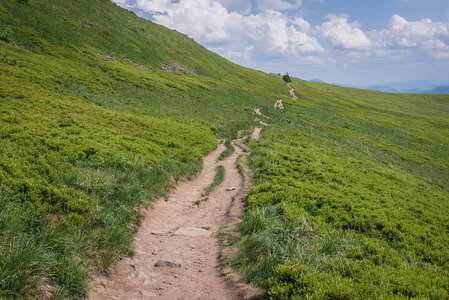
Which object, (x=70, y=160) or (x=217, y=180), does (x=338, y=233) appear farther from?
(x=70, y=160)

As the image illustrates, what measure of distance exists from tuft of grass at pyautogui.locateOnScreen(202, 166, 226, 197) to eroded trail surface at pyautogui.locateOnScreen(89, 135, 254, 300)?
43 centimetres

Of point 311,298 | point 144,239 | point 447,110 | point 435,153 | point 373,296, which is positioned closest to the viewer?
point 311,298

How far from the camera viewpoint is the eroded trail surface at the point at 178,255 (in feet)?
20.5

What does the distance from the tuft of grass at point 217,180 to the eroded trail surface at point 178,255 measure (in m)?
0.43

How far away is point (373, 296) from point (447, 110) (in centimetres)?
17744

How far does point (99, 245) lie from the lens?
6.82m

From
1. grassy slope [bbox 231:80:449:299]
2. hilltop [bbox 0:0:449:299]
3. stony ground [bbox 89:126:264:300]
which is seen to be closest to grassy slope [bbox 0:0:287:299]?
hilltop [bbox 0:0:449:299]

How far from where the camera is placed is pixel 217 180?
16.5 meters

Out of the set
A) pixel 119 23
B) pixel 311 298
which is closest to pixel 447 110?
pixel 119 23

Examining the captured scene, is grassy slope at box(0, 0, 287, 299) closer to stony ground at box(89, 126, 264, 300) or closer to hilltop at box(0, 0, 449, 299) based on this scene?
hilltop at box(0, 0, 449, 299)

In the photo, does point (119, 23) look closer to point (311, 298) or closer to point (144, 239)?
point (144, 239)

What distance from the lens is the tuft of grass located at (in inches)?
583

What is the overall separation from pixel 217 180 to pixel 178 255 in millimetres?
8475

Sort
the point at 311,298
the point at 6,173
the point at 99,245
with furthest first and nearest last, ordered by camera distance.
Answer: the point at 6,173 → the point at 99,245 → the point at 311,298
